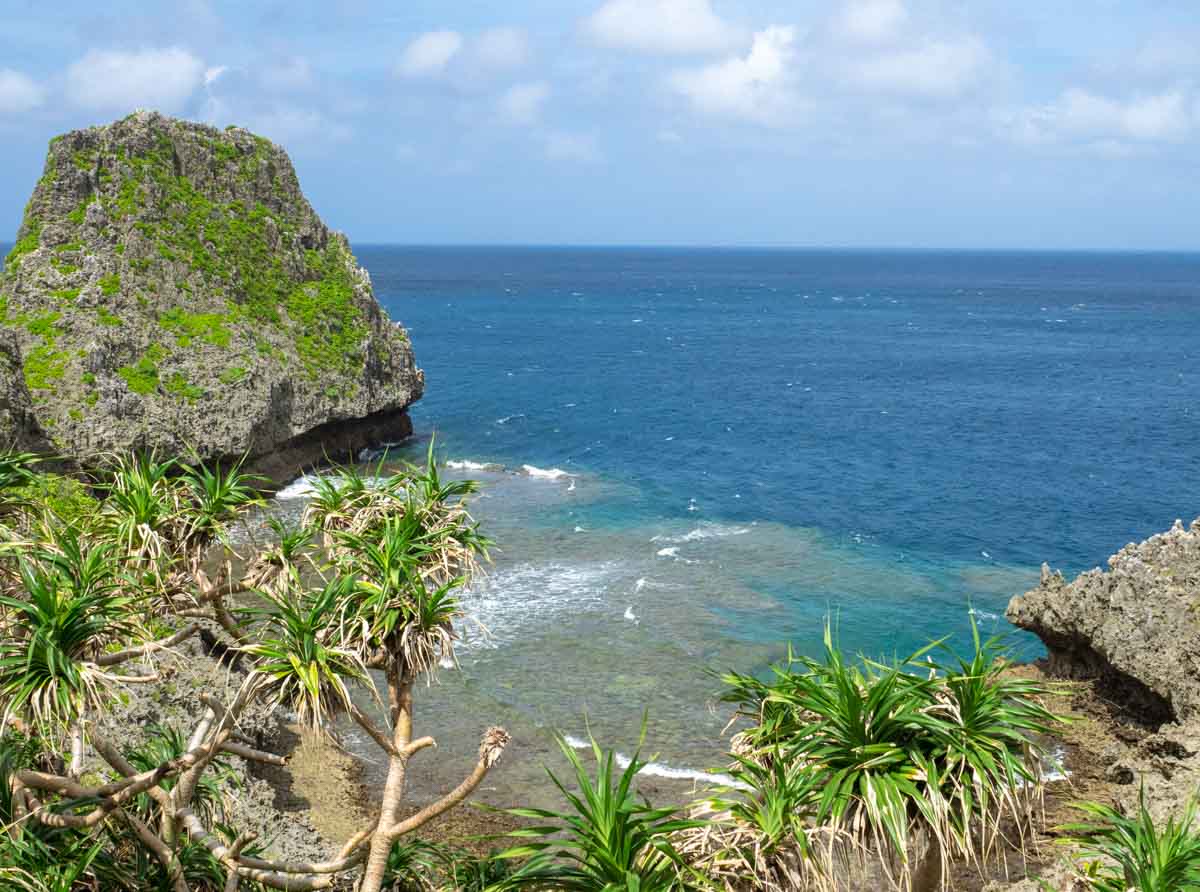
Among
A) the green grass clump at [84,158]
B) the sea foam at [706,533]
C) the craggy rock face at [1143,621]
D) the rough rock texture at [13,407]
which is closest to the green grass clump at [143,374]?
the green grass clump at [84,158]

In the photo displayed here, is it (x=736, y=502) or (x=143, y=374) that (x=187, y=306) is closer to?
(x=143, y=374)

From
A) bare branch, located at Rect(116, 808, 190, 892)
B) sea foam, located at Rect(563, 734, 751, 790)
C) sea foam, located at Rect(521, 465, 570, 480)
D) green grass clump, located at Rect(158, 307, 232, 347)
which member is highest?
green grass clump, located at Rect(158, 307, 232, 347)

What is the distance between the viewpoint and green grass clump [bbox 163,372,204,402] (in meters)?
50.9

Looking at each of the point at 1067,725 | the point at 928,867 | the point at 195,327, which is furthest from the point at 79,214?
the point at 928,867

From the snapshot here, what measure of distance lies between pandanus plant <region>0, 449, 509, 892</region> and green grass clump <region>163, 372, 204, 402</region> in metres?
35.7

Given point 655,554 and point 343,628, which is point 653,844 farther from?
point 655,554

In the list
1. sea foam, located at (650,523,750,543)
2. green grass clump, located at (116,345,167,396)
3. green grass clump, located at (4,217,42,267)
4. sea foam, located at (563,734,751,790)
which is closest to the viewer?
sea foam, located at (563,734,751,790)

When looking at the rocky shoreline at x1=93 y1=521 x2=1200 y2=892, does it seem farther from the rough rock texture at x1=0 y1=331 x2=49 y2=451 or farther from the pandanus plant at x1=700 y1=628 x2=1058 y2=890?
the pandanus plant at x1=700 y1=628 x2=1058 y2=890

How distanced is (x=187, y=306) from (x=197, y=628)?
45376 millimetres

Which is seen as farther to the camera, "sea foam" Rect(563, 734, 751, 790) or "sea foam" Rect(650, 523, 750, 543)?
"sea foam" Rect(650, 523, 750, 543)

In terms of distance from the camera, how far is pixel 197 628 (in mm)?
15000

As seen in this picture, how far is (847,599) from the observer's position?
42.3 m

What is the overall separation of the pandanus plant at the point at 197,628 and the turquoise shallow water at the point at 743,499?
7146 mm

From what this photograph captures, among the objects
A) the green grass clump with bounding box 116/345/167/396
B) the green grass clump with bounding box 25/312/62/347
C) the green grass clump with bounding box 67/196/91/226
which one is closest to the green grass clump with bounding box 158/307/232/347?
the green grass clump with bounding box 116/345/167/396
